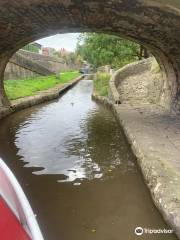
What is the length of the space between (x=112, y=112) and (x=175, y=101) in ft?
13.4

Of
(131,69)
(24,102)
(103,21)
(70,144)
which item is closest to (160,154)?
(70,144)

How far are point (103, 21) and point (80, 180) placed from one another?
15.7ft

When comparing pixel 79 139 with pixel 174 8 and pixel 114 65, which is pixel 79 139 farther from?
pixel 114 65

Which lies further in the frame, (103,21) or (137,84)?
(137,84)

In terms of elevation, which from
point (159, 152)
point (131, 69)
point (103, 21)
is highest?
point (103, 21)

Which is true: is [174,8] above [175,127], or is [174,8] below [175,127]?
above

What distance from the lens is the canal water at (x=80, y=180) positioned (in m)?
5.11

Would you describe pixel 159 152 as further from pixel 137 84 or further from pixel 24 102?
pixel 137 84

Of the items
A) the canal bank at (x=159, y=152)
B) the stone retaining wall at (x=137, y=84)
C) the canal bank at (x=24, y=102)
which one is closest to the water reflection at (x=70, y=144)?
the canal bank at (x=159, y=152)

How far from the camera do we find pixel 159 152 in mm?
7188

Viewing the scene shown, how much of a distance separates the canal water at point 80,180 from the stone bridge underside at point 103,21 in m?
2.92

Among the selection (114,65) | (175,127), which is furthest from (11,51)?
(114,65)

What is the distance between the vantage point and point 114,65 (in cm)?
3494

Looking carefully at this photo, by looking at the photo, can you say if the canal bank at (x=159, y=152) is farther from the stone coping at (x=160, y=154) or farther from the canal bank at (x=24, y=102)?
the canal bank at (x=24, y=102)
